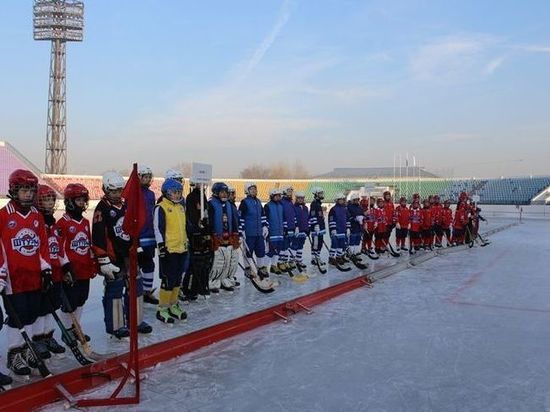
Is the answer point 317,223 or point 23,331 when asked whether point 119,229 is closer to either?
point 23,331

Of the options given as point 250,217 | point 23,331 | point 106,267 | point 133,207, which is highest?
point 133,207

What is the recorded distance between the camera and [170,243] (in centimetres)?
527

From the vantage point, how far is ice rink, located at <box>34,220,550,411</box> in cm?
349

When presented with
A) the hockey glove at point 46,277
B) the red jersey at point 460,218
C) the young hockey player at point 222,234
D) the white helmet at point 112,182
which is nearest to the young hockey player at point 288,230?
the young hockey player at point 222,234

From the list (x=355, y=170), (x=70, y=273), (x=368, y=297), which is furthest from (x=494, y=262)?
(x=355, y=170)

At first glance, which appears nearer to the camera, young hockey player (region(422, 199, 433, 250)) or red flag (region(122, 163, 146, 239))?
red flag (region(122, 163, 146, 239))

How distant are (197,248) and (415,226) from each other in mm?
8296

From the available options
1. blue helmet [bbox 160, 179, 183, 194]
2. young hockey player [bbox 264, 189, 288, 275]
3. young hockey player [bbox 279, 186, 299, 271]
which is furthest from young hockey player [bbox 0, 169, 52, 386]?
young hockey player [bbox 279, 186, 299, 271]

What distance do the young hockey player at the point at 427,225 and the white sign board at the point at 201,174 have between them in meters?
8.52

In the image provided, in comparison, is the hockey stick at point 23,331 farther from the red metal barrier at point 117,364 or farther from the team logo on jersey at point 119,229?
the team logo on jersey at point 119,229

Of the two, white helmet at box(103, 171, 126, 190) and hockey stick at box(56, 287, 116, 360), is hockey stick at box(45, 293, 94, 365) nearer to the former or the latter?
hockey stick at box(56, 287, 116, 360)

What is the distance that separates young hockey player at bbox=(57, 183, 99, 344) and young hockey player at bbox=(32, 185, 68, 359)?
12 cm

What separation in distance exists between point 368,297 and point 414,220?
6.52 metres

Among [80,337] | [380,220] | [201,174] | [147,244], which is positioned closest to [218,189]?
[201,174]
